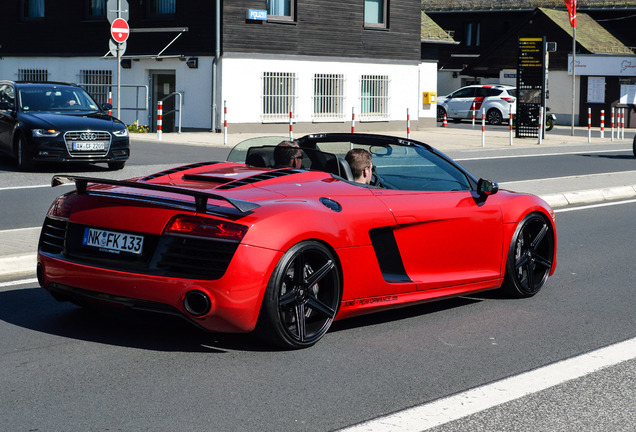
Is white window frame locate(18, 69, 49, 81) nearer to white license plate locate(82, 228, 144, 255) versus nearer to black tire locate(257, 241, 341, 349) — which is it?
white license plate locate(82, 228, 144, 255)

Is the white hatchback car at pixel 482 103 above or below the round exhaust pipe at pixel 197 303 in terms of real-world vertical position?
above

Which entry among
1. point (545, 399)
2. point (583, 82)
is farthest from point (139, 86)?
point (545, 399)

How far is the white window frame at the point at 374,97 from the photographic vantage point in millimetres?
37094

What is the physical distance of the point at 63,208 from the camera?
6.07 metres

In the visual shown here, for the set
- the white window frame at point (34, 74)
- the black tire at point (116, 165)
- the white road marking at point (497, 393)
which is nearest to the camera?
the white road marking at point (497, 393)

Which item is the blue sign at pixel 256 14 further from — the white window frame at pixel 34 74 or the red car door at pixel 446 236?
the red car door at pixel 446 236

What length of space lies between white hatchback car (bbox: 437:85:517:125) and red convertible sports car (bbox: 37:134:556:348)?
38350 millimetres

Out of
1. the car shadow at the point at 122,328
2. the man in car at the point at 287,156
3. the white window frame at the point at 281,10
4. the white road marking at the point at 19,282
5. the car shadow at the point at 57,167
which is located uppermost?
the white window frame at the point at 281,10

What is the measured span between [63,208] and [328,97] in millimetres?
30029

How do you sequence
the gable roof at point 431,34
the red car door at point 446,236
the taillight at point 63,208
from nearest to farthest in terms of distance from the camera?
1. the taillight at point 63,208
2. the red car door at point 446,236
3. the gable roof at point 431,34

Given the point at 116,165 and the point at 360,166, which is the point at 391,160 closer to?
the point at 360,166

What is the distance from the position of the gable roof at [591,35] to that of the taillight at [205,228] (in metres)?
46.0

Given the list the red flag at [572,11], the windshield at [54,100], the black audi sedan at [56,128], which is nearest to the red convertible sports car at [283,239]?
the black audi sedan at [56,128]

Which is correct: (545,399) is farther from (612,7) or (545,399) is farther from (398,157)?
(612,7)
